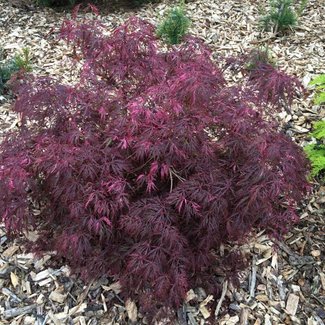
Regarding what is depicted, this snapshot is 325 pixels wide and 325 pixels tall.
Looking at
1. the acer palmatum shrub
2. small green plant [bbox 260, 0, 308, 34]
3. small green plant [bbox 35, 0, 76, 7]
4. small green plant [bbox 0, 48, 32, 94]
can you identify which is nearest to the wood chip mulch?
the acer palmatum shrub

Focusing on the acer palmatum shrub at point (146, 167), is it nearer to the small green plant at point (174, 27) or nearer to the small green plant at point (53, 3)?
the small green plant at point (174, 27)

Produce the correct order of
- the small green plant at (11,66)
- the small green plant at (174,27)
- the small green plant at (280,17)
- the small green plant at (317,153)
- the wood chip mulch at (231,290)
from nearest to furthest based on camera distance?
the wood chip mulch at (231,290) → the small green plant at (317,153) → the small green plant at (11,66) → the small green plant at (174,27) → the small green plant at (280,17)

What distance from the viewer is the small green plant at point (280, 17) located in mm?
4574

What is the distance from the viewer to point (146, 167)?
242cm

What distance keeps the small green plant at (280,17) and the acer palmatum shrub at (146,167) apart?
2.27m

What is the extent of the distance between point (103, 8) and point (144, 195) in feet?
12.1

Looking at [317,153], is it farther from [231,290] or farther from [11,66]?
[11,66]

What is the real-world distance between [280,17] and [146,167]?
9.71 ft

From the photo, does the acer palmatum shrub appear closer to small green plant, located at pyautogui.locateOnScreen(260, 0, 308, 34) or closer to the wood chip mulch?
the wood chip mulch

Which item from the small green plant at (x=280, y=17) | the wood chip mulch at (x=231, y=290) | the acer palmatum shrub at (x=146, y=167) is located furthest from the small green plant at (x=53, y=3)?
the wood chip mulch at (x=231, y=290)

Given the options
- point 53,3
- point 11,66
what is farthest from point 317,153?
point 53,3

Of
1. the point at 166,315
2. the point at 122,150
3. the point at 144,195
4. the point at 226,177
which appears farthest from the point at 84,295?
the point at 226,177

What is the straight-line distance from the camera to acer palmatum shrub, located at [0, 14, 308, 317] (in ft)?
7.30

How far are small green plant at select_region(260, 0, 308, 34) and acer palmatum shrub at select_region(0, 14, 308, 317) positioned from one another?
2275 mm
